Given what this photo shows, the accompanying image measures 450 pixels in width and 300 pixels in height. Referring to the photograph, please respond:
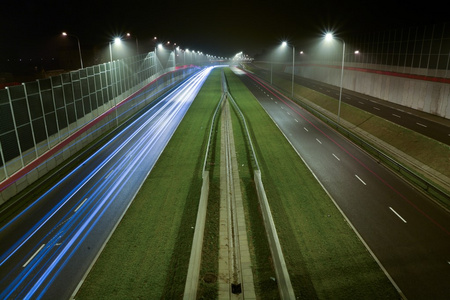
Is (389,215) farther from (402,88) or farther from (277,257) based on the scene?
(402,88)

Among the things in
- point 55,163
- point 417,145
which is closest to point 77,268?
point 55,163

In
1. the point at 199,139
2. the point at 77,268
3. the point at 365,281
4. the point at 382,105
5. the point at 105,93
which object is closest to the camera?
the point at 365,281

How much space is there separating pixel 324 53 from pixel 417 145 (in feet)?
261

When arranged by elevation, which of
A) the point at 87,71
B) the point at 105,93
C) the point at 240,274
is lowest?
the point at 240,274

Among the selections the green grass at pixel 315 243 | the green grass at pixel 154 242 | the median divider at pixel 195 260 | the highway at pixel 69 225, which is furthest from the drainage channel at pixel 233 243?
the highway at pixel 69 225

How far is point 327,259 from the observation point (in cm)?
1666

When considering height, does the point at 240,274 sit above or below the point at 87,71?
below

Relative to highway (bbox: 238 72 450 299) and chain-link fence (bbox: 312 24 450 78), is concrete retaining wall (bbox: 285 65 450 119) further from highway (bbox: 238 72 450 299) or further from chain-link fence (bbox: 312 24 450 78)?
highway (bbox: 238 72 450 299)

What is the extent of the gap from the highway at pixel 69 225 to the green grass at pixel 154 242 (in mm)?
819

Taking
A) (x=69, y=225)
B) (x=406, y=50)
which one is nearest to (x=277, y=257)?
(x=69, y=225)

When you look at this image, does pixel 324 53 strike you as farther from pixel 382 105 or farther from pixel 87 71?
pixel 87 71

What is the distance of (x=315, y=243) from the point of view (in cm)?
1808

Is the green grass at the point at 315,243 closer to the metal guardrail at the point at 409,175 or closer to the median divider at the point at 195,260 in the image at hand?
the median divider at the point at 195,260

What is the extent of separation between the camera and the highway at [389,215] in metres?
15.5
